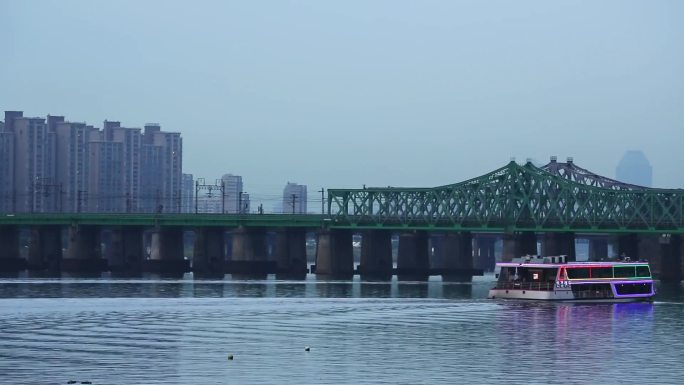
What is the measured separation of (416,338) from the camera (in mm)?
91562

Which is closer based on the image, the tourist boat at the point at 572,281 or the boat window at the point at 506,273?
the tourist boat at the point at 572,281

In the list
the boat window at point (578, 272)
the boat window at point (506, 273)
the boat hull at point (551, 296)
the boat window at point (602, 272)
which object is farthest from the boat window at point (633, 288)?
the boat window at point (506, 273)

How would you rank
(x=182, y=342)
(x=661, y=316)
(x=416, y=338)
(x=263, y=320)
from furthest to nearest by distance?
(x=661, y=316) < (x=263, y=320) < (x=416, y=338) < (x=182, y=342)

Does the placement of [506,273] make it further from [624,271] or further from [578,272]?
[624,271]

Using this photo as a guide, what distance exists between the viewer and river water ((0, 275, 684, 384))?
7038 cm

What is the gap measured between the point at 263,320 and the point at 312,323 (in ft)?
13.2

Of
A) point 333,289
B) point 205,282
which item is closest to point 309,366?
point 333,289

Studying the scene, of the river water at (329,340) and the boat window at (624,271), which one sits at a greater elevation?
the boat window at (624,271)

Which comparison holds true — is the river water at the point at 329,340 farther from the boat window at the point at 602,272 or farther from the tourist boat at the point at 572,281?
→ the boat window at the point at 602,272

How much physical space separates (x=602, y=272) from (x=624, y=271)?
2.60m

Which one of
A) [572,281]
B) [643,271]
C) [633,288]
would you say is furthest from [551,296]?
[643,271]

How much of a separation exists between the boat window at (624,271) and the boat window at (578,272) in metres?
3.38

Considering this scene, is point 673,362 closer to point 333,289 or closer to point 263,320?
point 263,320

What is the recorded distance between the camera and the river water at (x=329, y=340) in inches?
2771
